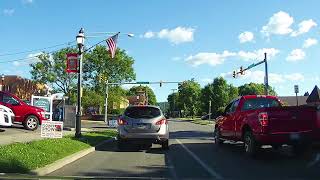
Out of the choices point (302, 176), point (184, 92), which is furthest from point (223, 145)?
point (184, 92)

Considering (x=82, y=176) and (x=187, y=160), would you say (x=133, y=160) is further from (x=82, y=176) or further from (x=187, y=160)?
(x=82, y=176)

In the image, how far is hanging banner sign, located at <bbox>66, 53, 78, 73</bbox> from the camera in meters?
23.5

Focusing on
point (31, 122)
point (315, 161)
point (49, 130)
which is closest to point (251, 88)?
point (31, 122)

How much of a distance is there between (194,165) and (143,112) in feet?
18.5

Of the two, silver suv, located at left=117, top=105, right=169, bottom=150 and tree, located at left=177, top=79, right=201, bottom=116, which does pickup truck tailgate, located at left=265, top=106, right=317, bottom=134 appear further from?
tree, located at left=177, top=79, right=201, bottom=116

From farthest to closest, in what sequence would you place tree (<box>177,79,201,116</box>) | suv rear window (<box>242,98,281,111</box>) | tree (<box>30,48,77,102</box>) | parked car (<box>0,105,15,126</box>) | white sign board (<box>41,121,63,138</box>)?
tree (<box>177,79,201,116</box>)
tree (<box>30,48,77,102</box>)
parked car (<box>0,105,15,126</box>)
white sign board (<box>41,121,63,138</box>)
suv rear window (<box>242,98,281,111</box>)

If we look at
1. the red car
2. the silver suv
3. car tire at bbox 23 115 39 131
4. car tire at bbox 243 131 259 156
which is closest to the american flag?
the red car

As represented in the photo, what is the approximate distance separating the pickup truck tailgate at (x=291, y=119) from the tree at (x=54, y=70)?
209 ft

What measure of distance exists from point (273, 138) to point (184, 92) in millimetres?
135863

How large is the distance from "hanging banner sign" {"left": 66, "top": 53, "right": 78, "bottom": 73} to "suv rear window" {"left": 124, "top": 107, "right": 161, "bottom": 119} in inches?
192

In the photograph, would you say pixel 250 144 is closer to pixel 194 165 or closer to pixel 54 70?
pixel 194 165

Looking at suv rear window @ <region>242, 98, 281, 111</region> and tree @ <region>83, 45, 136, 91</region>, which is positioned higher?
tree @ <region>83, 45, 136, 91</region>

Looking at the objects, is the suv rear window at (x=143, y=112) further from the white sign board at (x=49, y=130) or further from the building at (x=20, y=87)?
the building at (x=20, y=87)

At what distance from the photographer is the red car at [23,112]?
26.2m
